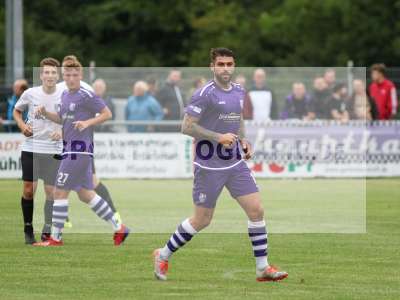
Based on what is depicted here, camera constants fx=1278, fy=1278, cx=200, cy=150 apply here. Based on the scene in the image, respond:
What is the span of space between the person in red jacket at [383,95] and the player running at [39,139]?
41.7 ft

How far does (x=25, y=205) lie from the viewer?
49.6 ft

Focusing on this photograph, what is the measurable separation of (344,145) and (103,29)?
29.6m

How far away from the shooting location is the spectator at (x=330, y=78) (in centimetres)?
2766

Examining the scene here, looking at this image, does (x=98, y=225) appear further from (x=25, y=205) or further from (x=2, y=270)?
(x=2, y=270)

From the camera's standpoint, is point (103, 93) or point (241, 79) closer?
point (103, 93)

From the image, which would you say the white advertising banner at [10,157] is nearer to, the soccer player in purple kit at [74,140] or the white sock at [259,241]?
the soccer player in purple kit at [74,140]

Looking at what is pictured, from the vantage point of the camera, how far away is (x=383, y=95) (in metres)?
27.2

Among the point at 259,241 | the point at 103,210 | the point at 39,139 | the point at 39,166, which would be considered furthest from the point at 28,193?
the point at 259,241

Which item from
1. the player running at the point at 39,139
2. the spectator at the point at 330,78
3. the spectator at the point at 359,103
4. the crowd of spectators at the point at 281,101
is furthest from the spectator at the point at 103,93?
the player running at the point at 39,139

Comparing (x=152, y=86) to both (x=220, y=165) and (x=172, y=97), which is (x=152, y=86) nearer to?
(x=172, y=97)

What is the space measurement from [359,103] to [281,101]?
66.8 inches

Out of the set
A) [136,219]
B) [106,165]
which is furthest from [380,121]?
[136,219]

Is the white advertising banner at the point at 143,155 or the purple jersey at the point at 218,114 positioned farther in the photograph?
the white advertising banner at the point at 143,155

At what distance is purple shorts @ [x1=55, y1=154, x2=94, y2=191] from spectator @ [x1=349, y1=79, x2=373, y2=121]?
13406mm
